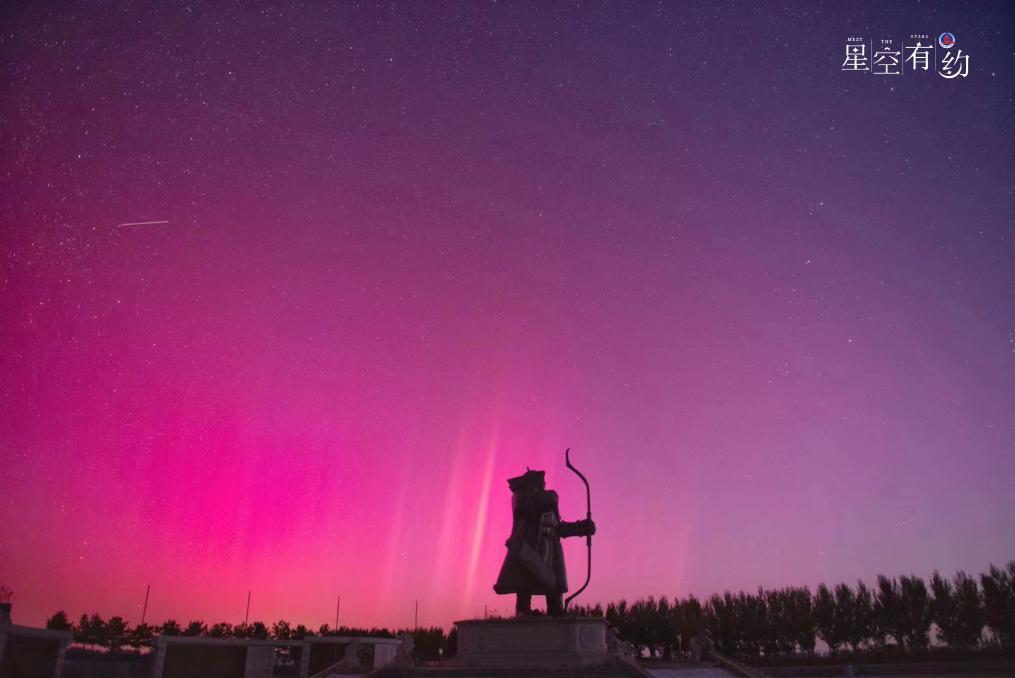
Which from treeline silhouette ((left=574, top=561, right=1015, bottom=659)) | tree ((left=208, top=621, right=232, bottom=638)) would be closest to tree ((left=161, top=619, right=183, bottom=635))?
tree ((left=208, top=621, right=232, bottom=638))

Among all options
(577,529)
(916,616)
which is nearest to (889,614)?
(916,616)

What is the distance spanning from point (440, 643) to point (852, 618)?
3626 cm

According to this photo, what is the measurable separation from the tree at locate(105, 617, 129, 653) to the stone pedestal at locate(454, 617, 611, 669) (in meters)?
72.1

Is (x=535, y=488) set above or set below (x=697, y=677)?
above

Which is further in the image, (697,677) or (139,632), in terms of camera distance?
(139,632)

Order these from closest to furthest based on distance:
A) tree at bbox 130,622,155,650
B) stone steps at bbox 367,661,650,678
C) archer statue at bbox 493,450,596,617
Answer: stone steps at bbox 367,661,650,678
archer statue at bbox 493,450,596,617
tree at bbox 130,622,155,650

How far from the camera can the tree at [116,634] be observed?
78.8 metres

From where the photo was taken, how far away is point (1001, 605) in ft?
187

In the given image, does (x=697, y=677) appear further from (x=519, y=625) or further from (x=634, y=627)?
(x=634, y=627)

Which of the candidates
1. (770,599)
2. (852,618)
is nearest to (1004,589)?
(852,618)

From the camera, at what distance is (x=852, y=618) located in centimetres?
6225

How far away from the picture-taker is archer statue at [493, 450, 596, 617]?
23.4 meters

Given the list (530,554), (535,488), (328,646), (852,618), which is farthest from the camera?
(852,618)

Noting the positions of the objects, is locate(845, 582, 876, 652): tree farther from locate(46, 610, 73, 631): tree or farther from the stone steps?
locate(46, 610, 73, 631): tree
